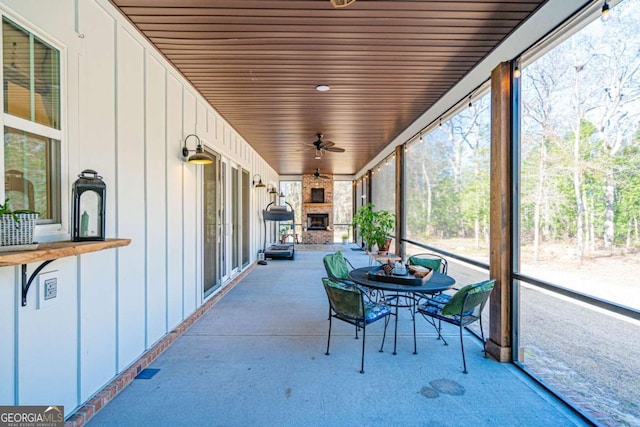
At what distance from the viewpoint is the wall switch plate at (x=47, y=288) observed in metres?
1.74

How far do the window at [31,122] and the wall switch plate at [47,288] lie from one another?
307 millimetres

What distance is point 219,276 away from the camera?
5.13m

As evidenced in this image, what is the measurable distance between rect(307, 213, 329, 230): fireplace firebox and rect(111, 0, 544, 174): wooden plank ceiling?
26.5 feet

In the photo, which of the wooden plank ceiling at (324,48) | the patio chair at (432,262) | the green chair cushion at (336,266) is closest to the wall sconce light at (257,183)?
the wooden plank ceiling at (324,48)

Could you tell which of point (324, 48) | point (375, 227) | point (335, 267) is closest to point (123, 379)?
point (335, 267)

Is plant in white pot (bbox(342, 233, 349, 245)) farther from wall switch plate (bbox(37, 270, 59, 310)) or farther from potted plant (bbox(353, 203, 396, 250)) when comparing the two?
wall switch plate (bbox(37, 270, 59, 310))

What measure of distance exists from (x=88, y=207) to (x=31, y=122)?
0.58 metres

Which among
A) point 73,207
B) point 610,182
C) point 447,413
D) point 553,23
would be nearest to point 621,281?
point 610,182

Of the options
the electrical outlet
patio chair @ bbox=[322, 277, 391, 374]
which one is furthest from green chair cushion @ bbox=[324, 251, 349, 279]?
the electrical outlet

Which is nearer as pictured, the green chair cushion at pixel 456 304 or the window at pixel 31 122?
the window at pixel 31 122

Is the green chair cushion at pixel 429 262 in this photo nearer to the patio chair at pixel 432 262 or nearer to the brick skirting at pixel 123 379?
the patio chair at pixel 432 262

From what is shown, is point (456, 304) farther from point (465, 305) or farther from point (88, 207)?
point (88, 207)

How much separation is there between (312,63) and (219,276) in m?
3.55

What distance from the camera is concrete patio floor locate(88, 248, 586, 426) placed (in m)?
2.13
